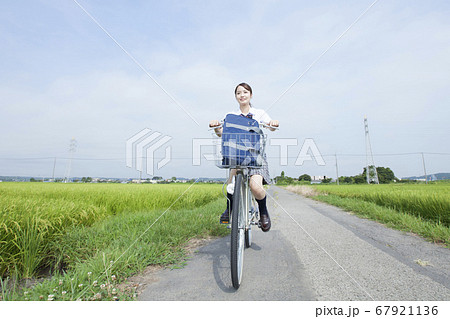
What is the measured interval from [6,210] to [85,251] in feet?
3.49

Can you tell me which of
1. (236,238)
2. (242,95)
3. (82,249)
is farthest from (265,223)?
(82,249)

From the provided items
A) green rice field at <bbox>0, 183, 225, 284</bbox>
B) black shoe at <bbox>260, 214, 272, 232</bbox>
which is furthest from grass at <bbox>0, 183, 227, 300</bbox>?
black shoe at <bbox>260, 214, 272, 232</bbox>

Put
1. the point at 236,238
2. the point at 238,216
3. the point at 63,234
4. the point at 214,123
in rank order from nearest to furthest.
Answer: the point at 236,238 → the point at 238,216 → the point at 214,123 → the point at 63,234

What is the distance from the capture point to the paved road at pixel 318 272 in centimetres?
174

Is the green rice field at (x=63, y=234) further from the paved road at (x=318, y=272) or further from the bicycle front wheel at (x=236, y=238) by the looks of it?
the bicycle front wheel at (x=236, y=238)

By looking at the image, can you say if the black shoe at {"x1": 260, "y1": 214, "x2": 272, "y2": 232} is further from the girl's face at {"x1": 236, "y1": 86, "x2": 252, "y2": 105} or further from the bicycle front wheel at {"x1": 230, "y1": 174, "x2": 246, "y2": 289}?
the girl's face at {"x1": 236, "y1": 86, "x2": 252, "y2": 105}

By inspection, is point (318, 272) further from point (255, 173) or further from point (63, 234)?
point (63, 234)

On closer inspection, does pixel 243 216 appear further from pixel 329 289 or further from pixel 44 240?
pixel 44 240

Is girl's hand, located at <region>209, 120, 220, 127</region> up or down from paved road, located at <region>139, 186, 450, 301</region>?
up

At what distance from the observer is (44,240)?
259cm

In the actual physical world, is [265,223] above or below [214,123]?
below

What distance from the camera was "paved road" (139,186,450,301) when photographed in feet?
5.70

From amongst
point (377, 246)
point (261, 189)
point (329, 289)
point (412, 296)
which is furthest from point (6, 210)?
point (377, 246)

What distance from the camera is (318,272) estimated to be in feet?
7.03
